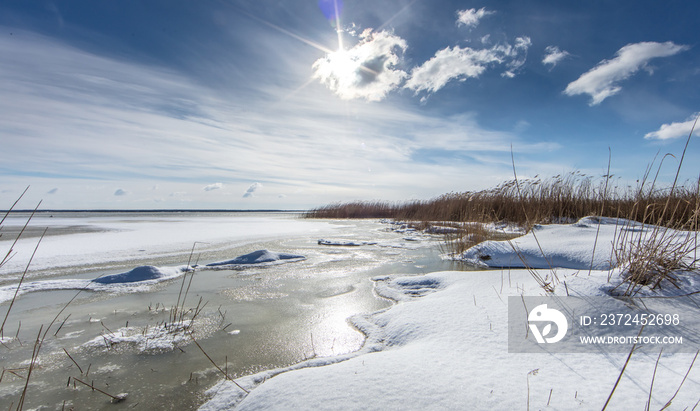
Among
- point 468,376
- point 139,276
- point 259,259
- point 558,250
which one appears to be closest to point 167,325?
point 139,276

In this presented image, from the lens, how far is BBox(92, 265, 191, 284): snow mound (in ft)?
9.48

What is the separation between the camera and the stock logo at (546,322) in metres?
1.25

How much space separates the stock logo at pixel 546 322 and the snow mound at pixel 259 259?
3.19 metres

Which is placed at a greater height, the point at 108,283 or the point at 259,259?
the point at 259,259

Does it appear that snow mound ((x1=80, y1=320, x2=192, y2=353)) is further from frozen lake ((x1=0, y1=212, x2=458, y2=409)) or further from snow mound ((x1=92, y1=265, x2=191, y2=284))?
snow mound ((x1=92, y1=265, x2=191, y2=284))

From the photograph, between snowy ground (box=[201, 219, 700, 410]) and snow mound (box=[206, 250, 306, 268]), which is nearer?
snowy ground (box=[201, 219, 700, 410])

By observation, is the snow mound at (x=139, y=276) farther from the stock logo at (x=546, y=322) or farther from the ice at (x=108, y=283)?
the stock logo at (x=546, y=322)

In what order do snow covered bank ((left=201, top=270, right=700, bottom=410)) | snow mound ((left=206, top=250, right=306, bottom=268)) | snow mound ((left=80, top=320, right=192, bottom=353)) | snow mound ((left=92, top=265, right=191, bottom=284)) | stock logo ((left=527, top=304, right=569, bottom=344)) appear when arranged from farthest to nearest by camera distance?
snow mound ((left=206, top=250, right=306, bottom=268))
snow mound ((left=92, top=265, right=191, bottom=284))
snow mound ((left=80, top=320, right=192, bottom=353))
stock logo ((left=527, top=304, right=569, bottom=344))
snow covered bank ((left=201, top=270, right=700, bottom=410))

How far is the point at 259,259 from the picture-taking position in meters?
4.04

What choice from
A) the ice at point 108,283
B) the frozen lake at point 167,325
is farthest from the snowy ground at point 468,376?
the ice at point 108,283

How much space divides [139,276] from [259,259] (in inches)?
54.5

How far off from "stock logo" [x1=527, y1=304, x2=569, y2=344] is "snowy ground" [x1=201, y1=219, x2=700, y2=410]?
0.24ft

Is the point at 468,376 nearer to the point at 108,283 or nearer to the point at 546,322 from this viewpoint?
the point at 546,322

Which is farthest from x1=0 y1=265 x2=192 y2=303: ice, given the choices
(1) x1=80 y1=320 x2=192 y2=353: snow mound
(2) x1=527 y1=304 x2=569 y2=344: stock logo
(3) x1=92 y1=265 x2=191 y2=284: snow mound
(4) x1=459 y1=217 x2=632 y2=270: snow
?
(4) x1=459 y1=217 x2=632 y2=270: snow
